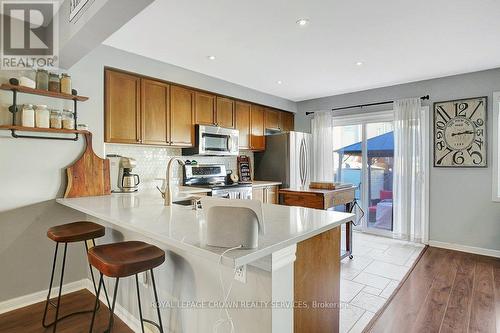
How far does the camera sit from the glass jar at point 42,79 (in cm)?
239

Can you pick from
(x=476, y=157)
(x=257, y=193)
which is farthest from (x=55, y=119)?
(x=476, y=157)

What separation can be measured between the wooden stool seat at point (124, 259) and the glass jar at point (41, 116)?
4.69 feet

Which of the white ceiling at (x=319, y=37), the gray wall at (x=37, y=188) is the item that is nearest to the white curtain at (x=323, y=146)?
the white ceiling at (x=319, y=37)

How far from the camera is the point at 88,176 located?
267cm

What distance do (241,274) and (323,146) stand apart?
13.6ft

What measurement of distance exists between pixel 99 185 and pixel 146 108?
41.5 inches

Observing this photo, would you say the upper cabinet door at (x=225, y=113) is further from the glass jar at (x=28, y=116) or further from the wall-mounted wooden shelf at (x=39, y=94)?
the glass jar at (x=28, y=116)

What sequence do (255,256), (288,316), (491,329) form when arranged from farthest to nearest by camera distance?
(491,329), (288,316), (255,256)

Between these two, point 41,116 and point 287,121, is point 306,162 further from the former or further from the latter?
point 41,116

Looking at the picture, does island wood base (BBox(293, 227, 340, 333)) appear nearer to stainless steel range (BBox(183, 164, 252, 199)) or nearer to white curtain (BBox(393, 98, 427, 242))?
stainless steel range (BBox(183, 164, 252, 199))

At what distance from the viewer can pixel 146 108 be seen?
3.24 metres

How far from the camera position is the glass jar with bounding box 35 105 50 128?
2.33 metres

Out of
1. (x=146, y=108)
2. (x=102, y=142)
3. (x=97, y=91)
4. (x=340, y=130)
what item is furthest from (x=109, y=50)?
(x=340, y=130)

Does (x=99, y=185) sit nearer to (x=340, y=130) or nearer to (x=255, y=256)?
(x=255, y=256)
